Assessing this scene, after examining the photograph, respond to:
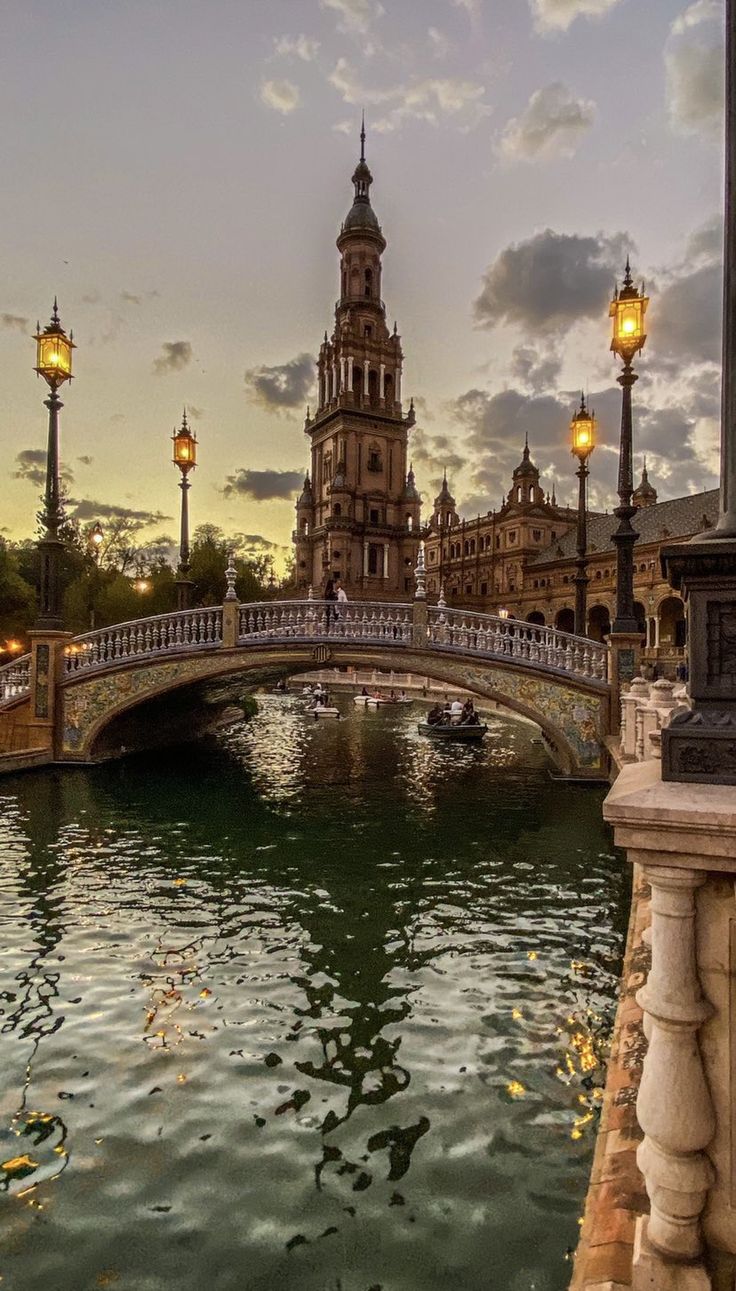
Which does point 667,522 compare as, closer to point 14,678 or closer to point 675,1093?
point 14,678

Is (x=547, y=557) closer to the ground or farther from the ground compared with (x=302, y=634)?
farther from the ground

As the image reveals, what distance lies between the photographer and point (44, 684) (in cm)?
1988

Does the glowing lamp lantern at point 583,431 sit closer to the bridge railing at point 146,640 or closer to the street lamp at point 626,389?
the street lamp at point 626,389

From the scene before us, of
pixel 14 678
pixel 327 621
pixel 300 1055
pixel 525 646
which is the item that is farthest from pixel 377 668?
pixel 300 1055

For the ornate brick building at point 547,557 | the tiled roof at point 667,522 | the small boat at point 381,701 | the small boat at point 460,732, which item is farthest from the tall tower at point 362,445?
the small boat at point 460,732

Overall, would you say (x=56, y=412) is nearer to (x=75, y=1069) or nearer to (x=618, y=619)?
(x=618, y=619)

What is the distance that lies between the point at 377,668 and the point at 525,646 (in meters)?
4.30

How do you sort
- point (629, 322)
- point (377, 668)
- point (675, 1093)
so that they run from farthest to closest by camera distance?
point (377, 668)
point (629, 322)
point (675, 1093)

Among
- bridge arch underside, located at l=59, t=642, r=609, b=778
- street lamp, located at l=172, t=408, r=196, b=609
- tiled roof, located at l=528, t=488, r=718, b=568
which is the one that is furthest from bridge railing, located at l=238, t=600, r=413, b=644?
tiled roof, located at l=528, t=488, r=718, b=568

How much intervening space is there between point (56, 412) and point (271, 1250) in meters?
19.3

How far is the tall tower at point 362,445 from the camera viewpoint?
69.6 metres

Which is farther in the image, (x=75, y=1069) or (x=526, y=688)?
(x=526, y=688)

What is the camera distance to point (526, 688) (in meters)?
18.4

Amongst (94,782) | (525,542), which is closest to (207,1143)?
(94,782)
